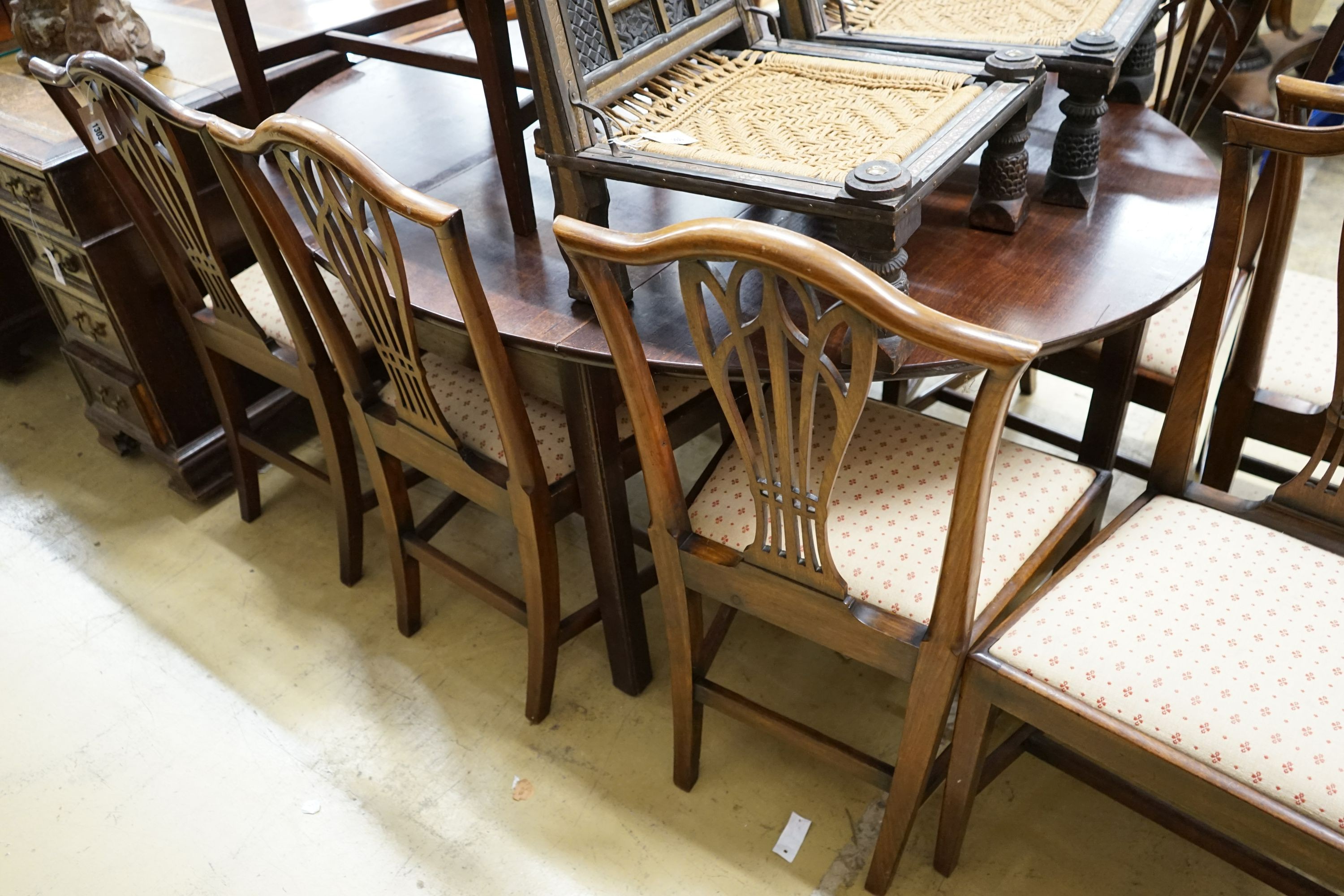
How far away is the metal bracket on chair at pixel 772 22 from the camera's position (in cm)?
157

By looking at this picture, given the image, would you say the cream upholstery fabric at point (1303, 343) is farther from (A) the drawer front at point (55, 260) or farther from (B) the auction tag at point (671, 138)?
(A) the drawer front at point (55, 260)

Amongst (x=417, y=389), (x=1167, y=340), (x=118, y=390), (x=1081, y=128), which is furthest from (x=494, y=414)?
(x=118, y=390)

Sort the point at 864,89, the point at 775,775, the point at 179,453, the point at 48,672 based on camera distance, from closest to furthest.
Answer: the point at 864,89 < the point at 775,775 < the point at 48,672 < the point at 179,453

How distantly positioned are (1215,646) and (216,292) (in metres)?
1.76

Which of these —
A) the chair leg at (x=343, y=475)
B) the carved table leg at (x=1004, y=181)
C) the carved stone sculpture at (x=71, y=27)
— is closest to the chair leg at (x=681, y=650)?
the carved table leg at (x=1004, y=181)

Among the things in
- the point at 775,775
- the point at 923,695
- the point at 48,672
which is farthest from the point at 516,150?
the point at 48,672

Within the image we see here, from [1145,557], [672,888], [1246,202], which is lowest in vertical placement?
[672,888]

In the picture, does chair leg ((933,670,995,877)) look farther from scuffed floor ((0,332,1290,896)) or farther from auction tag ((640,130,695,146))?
auction tag ((640,130,695,146))

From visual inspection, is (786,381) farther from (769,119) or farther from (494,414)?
(494,414)

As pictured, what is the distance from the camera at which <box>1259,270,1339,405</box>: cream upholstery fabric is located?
157 centimetres

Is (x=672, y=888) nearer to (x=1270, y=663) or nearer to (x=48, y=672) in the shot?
(x=1270, y=663)

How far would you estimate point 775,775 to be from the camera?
5.63 feet

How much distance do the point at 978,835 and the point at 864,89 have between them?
1.18 m

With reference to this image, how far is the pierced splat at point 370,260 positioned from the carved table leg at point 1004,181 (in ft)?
2.71
